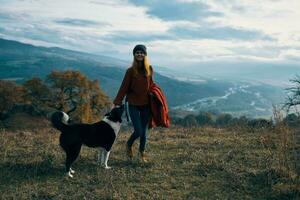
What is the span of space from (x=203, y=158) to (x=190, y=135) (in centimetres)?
390

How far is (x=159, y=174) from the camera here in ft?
28.1

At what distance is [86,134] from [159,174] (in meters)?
1.66

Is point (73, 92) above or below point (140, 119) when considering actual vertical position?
below

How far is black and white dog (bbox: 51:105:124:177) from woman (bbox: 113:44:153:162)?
279 millimetres

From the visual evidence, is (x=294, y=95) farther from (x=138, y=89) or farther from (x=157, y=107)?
(x=138, y=89)

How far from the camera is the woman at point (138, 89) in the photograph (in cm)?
888

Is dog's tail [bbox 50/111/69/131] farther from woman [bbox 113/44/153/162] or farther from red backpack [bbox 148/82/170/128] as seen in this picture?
red backpack [bbox 148/82/170/128]

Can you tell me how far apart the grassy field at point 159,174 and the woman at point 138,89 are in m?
0.91

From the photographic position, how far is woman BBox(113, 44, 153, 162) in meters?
8.88

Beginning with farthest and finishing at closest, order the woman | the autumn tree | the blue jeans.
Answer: the autumn tree, the blue jeans, the woman

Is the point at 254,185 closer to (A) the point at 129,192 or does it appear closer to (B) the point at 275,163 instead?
(B) the point at 275,163

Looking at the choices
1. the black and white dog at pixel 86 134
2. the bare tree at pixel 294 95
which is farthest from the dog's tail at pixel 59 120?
the bare tree at pixel 294 95

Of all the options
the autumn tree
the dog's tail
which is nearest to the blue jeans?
the dog's tail

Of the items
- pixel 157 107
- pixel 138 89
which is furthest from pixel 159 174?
pixel 138 89
